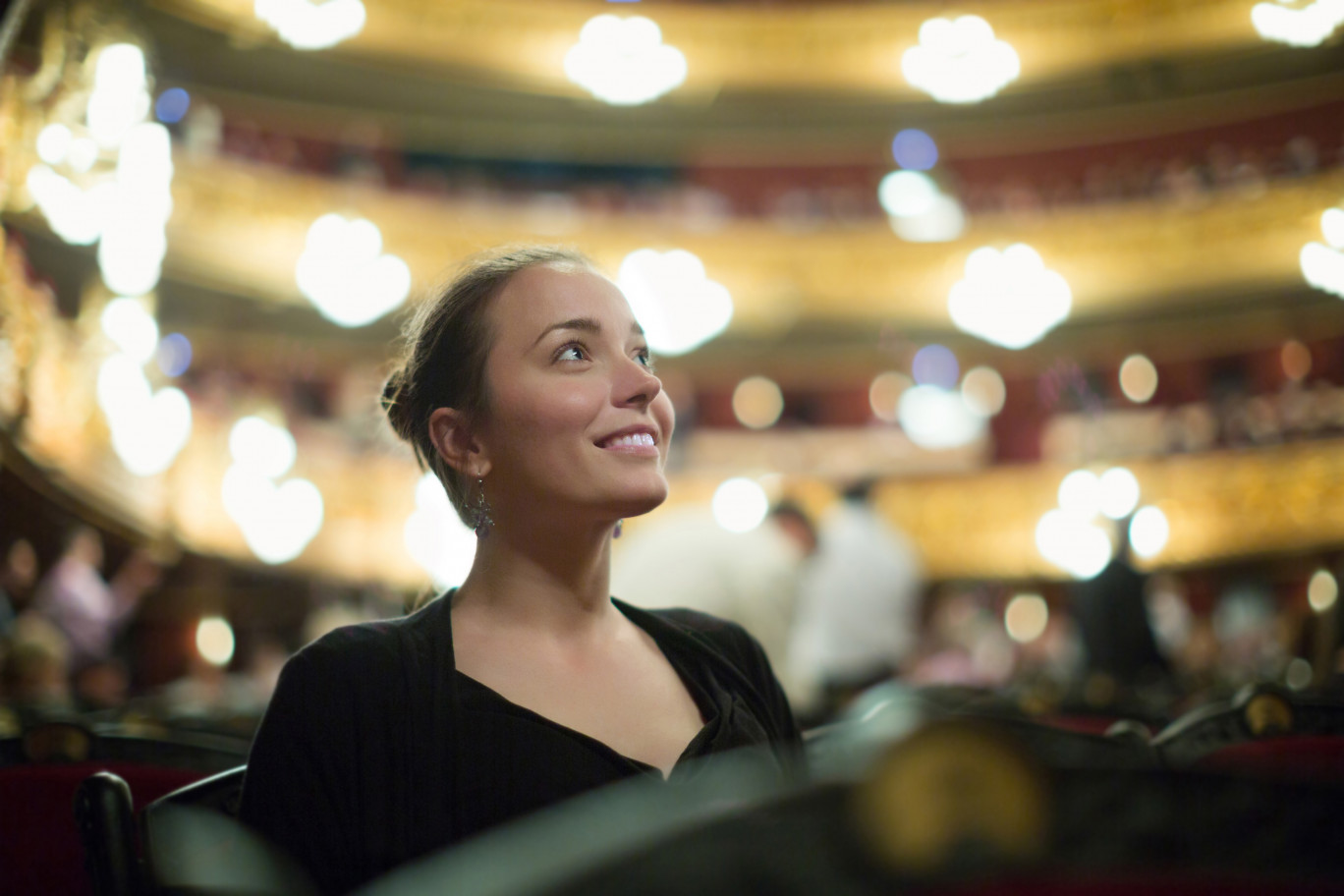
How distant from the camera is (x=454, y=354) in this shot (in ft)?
5.11

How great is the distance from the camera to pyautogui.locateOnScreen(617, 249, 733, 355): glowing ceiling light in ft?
44.6

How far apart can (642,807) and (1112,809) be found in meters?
0.24

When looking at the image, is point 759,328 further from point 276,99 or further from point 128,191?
point 128,191

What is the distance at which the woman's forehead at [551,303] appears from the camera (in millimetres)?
1478

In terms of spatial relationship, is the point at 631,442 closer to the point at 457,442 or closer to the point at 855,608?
the point at 457,442

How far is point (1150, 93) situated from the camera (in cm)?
1655

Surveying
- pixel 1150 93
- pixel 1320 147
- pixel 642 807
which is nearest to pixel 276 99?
pixel 1150 93

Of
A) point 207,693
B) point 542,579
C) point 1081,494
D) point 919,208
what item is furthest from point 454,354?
point 919,208

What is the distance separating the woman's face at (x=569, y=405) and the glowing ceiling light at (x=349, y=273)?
1170 cm

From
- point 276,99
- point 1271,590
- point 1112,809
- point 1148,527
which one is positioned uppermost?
point 276,99

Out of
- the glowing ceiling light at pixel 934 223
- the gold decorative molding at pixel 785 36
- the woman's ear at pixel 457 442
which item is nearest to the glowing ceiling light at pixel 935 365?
the glowing ceiling light at pixel 934 223

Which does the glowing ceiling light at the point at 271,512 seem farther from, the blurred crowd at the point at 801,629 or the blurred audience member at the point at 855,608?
the blurred audience member at the point at 855,608

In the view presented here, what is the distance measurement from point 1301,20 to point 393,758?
9503mm

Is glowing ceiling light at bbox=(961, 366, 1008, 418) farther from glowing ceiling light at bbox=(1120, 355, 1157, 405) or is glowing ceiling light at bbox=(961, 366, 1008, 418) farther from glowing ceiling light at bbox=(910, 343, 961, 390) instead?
glowing ceiling light at bbox=(1120, 355, 1157, 405)
